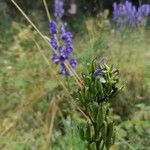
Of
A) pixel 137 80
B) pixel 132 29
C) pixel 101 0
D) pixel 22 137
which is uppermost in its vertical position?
pixel 101 0

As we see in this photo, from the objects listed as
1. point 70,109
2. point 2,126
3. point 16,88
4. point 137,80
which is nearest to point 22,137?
point 2,126

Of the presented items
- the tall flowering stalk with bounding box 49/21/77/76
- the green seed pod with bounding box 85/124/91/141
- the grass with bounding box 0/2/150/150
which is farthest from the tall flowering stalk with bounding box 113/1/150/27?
the green seed pod with bounding box 85/124/91/141

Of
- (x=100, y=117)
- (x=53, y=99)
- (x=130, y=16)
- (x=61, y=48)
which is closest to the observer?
(x=100, y=117)

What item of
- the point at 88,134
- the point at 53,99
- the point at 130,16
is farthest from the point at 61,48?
the point at 130,16

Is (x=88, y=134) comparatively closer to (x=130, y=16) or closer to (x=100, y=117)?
(x=100, y=117)

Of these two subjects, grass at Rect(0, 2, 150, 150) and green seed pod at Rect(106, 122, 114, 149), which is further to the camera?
grass at Rect(0, 2, 150, 150)

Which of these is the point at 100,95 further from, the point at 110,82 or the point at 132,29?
the point at 132,29

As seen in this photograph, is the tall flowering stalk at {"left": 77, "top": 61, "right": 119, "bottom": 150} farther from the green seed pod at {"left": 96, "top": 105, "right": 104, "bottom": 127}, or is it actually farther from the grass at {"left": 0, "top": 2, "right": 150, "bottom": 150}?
the grass at {"left": 0, "top": 2, "right": 150, "bottom": 150}

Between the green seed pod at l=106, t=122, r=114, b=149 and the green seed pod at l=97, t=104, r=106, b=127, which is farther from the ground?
the green seed pod at l=97, t=104, r=106, b=127
